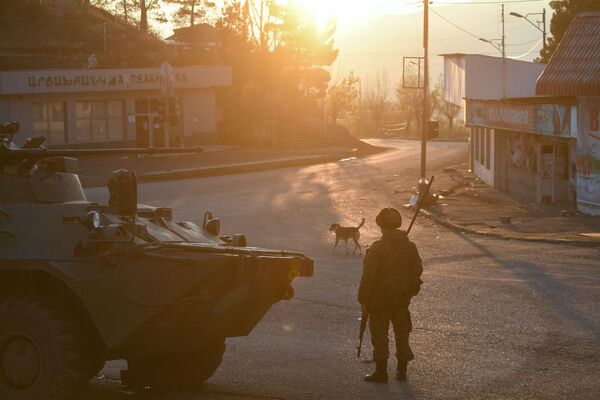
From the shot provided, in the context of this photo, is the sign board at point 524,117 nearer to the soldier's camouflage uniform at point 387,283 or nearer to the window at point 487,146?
the window at point 487,146

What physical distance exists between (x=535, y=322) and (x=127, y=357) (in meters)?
6.30

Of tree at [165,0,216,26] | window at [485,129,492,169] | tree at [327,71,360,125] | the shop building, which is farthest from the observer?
tree at [327,71,360,125]

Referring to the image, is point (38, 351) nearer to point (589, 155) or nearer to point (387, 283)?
point (387, 283)

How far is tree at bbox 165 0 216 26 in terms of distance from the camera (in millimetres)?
77062

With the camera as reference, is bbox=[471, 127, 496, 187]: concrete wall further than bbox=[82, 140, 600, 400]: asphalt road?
Yes

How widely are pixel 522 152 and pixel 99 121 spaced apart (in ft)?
89.8

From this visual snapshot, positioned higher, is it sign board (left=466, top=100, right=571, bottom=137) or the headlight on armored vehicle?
sign board (left=466, top=100, right=571, bottom=137)

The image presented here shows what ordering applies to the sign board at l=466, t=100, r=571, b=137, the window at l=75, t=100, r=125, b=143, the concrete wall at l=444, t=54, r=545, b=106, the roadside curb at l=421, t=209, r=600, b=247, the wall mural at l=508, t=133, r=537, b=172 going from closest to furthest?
1. the roadside curb at l=421, t=209, r=600, b=247
2. the sign board at l=466, t=100, r=571, b=137
3. the wall mural at l=508, t=133, r=537, b=172
4. the concrete wall at l=444, t=54, r=545, b=106
5. the window at l=75, t=100, r=125, b=143

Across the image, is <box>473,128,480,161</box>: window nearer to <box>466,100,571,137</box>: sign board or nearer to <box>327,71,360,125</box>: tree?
<box>466,100,571,137</box>: sign board

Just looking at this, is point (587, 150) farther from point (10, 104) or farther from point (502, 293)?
point (10, 104)

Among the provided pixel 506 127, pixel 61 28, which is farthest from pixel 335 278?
pixel 61 28

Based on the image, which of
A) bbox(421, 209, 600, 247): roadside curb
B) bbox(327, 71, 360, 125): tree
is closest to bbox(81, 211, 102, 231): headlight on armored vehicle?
bbox(421, 209, 600, 247): roadside curb

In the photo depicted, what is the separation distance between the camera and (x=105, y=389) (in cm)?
1055

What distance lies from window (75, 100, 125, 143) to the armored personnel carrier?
159 ft
